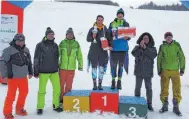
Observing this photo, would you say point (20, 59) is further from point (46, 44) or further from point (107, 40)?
point (107, 40)

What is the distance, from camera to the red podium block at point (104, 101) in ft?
22.2

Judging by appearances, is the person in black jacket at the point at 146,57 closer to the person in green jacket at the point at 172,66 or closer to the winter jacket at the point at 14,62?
the person in green jacket at the point at 172,66

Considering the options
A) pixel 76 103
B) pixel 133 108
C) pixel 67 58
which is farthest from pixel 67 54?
pixel 133 108

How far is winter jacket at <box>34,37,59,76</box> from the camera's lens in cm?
676

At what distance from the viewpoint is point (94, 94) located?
6.87 meters

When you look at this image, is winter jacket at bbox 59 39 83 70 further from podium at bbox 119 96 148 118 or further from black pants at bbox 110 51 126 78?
podium at bbox 119 96 148 118

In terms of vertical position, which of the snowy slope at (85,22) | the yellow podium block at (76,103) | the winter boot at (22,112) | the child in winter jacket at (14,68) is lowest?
the winter boot at (22,112)

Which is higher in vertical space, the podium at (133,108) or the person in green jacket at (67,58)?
the person in green jacket at (67,58)

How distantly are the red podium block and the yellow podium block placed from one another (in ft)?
0.39

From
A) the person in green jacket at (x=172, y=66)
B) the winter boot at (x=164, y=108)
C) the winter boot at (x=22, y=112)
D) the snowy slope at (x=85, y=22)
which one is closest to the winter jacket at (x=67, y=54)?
the winter boot at (x=22, y=112)

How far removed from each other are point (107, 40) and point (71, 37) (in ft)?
2.84

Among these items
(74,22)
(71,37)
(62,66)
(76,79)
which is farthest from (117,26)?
(74,22)

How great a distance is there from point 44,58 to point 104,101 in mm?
1648

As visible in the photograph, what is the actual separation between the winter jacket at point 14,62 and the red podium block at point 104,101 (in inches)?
63.4
